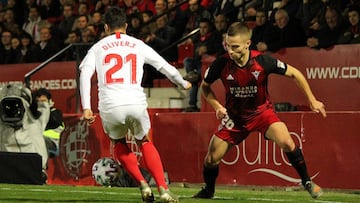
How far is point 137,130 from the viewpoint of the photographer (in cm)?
1123

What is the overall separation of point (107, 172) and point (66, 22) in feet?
27.3

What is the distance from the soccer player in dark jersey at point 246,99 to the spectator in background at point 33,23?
12.7m


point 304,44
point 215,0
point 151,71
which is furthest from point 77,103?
point 304,44

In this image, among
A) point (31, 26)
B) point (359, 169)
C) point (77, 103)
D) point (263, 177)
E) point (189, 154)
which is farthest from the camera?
point (31, 26)

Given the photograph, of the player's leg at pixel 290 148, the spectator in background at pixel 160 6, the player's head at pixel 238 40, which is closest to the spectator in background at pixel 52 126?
the spectator in background at pixel 160 6

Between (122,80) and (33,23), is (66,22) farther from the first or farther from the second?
(122,80)

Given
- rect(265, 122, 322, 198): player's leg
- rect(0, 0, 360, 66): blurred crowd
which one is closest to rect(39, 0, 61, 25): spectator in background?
rect(0, 0, 360, 66): blurred crowd

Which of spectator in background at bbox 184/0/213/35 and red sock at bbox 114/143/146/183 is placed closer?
red sock at bbox 114/143/146/183

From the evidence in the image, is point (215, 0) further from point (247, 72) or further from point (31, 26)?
point (247, 72)

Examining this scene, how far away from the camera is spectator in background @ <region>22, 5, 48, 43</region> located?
24.3m

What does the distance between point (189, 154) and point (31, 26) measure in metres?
8.57

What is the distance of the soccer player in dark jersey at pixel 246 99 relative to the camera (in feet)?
38.7

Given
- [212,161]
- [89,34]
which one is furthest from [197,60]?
[212,161]

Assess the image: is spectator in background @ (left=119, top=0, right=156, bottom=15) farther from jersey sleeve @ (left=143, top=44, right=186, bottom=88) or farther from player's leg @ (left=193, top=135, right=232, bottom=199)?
jersey sleeve @ (left=143, top=44, right=186, bottom=88)
